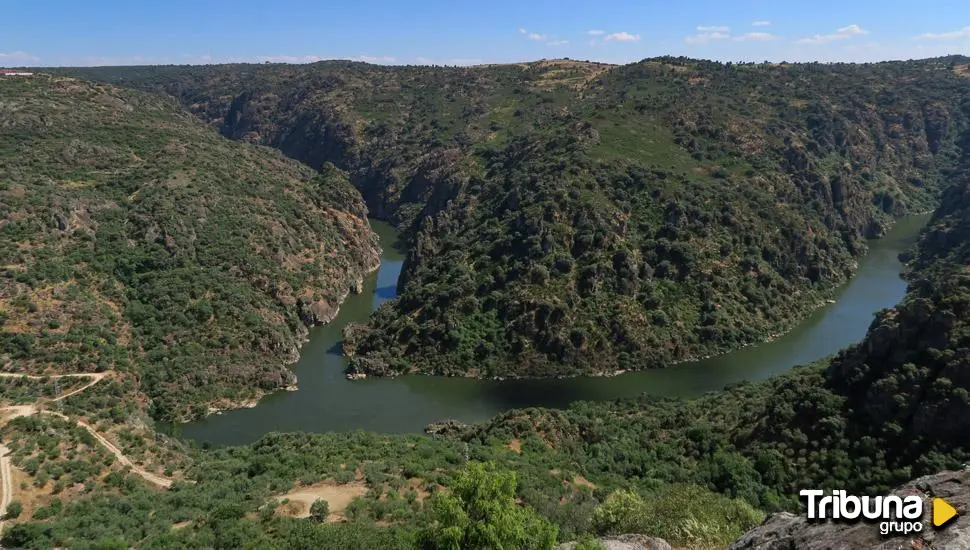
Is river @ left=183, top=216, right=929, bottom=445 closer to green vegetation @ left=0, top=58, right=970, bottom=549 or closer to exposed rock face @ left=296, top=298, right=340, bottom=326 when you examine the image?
exposed rock face @ left=296, top=298, right=340, bottom=326

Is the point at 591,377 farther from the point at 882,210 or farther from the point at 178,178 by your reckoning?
the point at 882,210

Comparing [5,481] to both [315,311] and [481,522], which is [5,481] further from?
[315,311]

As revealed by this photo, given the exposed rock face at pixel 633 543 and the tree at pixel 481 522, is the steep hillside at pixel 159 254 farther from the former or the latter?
the exposed rock face at pixel 633 543

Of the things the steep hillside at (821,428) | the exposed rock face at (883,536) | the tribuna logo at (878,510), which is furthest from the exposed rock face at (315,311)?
the tribuna logo at (878,510)

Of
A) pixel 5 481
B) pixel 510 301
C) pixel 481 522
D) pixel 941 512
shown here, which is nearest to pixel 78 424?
pixel 5 481

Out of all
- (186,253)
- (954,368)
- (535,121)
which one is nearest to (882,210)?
(535,121)

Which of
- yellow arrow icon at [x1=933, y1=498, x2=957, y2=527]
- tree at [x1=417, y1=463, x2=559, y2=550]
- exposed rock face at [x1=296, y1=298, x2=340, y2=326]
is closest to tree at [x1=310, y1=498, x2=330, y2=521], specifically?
tree at [x1=417, y1=463, x2=559, y2=550]
